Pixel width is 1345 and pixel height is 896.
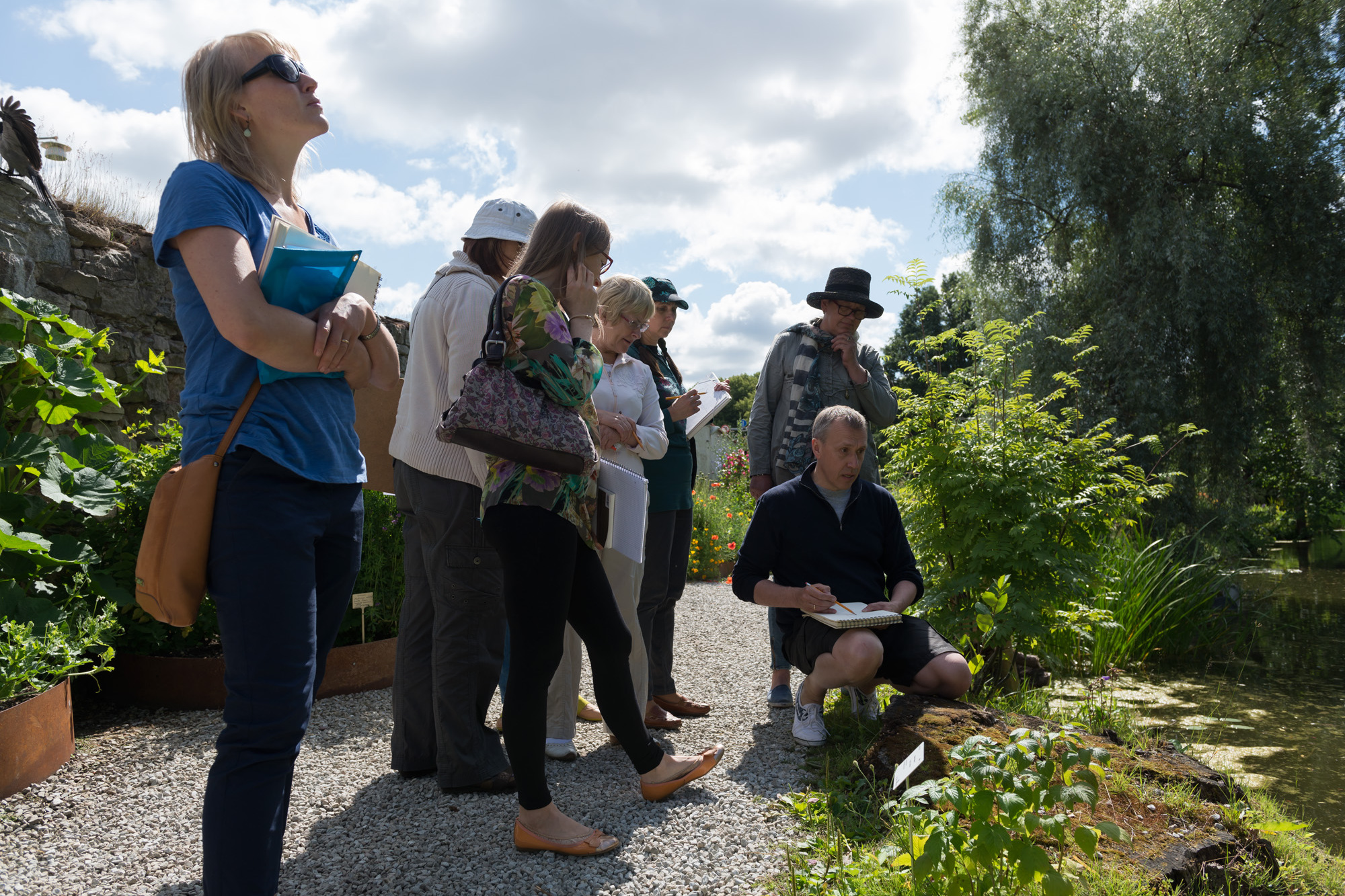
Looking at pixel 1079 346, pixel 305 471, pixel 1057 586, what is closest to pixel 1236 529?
pixel 1079 346

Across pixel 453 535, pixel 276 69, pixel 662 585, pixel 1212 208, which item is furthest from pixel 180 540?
pixel 1212 208

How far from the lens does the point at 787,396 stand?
4.29m

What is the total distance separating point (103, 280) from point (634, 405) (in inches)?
152

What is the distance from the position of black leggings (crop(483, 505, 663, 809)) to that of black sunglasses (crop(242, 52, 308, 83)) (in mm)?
1093

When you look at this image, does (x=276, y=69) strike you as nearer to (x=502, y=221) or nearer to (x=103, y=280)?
(x=502, y=221)

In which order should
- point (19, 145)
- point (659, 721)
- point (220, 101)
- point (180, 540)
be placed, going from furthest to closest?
1. point (19, 145)
2. point (659, 721)
3. point (220, 101)
4. point (180, 540)

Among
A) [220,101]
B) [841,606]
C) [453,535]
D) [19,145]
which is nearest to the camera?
[220,101]

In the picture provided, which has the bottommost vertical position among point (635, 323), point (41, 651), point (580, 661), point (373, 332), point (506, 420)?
point (580, 661)

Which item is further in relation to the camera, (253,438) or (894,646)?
(894,646)

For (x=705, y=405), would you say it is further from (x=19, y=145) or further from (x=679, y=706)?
(x=19, y=145)

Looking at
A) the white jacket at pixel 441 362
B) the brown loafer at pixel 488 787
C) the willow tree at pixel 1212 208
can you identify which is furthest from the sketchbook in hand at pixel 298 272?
the willow tree at pixel 1212 208

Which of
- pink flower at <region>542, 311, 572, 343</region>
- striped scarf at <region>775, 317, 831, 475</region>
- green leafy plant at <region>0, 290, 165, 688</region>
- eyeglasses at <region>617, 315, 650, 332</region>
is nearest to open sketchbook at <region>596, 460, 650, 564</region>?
pink flower at <region>542, 311, 572, 343</region>

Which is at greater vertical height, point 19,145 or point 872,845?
point 19,145

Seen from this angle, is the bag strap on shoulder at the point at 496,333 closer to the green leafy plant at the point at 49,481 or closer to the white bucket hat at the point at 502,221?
the white bucket hat at the point at 502,221
